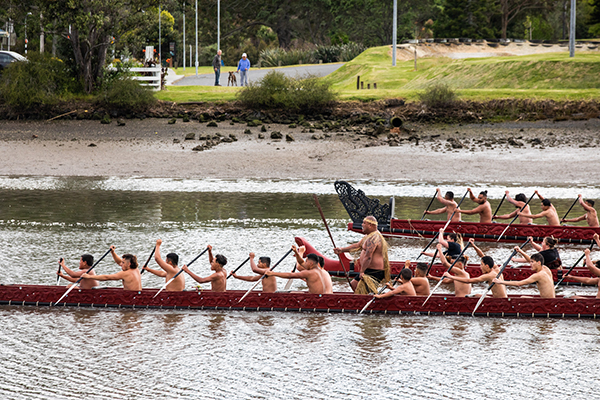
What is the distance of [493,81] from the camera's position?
129ft

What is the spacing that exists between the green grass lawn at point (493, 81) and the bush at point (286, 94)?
1426 mm

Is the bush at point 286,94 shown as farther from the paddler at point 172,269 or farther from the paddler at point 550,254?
the paddler at point 172,269

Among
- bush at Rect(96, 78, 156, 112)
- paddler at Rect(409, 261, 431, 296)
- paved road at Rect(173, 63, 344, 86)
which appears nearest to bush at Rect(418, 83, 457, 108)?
paved road at Rect(173, 63, 344, 86)

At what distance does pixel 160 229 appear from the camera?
61.7 feet

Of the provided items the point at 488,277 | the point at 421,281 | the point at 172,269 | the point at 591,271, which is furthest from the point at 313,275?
the point at 591,271

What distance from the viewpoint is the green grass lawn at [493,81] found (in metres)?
35.8

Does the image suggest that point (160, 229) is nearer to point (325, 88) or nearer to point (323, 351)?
point (323, 351)

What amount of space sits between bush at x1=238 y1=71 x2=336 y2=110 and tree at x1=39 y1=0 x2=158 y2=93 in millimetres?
6700

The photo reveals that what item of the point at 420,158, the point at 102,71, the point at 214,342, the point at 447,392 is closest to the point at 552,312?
the point at 447,392

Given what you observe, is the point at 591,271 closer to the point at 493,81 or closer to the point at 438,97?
the point at 438,97

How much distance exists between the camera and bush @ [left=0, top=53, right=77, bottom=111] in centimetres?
3369

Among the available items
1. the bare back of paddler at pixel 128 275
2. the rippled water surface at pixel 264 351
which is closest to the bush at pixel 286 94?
the rippled water surface at pixel 264 351

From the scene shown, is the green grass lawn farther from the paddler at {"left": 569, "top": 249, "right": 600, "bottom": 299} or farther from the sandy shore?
the paddler at {"left": 569, "top": 249, "right": 600, "bottom": 299}

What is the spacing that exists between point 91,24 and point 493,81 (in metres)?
20.4
